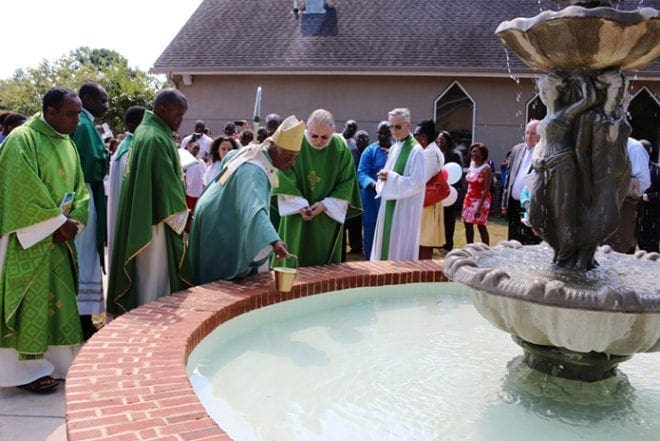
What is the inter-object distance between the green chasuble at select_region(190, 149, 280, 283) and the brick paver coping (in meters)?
0.23

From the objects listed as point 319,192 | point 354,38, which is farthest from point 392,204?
point 354,38

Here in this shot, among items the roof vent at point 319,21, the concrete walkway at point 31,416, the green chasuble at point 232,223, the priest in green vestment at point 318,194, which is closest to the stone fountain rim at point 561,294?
the green chasuble at point 232,223

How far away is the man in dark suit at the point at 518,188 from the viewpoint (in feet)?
24.1

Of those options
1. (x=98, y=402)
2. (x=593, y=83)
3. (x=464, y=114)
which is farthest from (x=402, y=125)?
(x=464, y=114)

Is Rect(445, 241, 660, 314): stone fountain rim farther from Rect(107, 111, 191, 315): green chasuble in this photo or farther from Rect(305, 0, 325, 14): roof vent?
Rect(305, 0, 325, 14): roof vent

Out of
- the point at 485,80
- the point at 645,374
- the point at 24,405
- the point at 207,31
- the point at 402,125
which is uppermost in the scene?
the point at 207,31

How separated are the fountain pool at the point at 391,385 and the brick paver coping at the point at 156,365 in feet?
0.50

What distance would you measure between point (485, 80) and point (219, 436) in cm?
1660

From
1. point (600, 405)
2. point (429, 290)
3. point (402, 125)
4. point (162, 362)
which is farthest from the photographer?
point (402, 125)

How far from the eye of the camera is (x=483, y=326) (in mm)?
4711

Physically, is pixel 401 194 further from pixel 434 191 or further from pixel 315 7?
pixel 315 7

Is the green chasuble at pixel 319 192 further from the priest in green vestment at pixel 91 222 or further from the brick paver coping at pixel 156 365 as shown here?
the priest in green vestment at pixel 91 222

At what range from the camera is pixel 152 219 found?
Answer: 15.1ft

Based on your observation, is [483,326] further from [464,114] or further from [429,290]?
[464,114]
